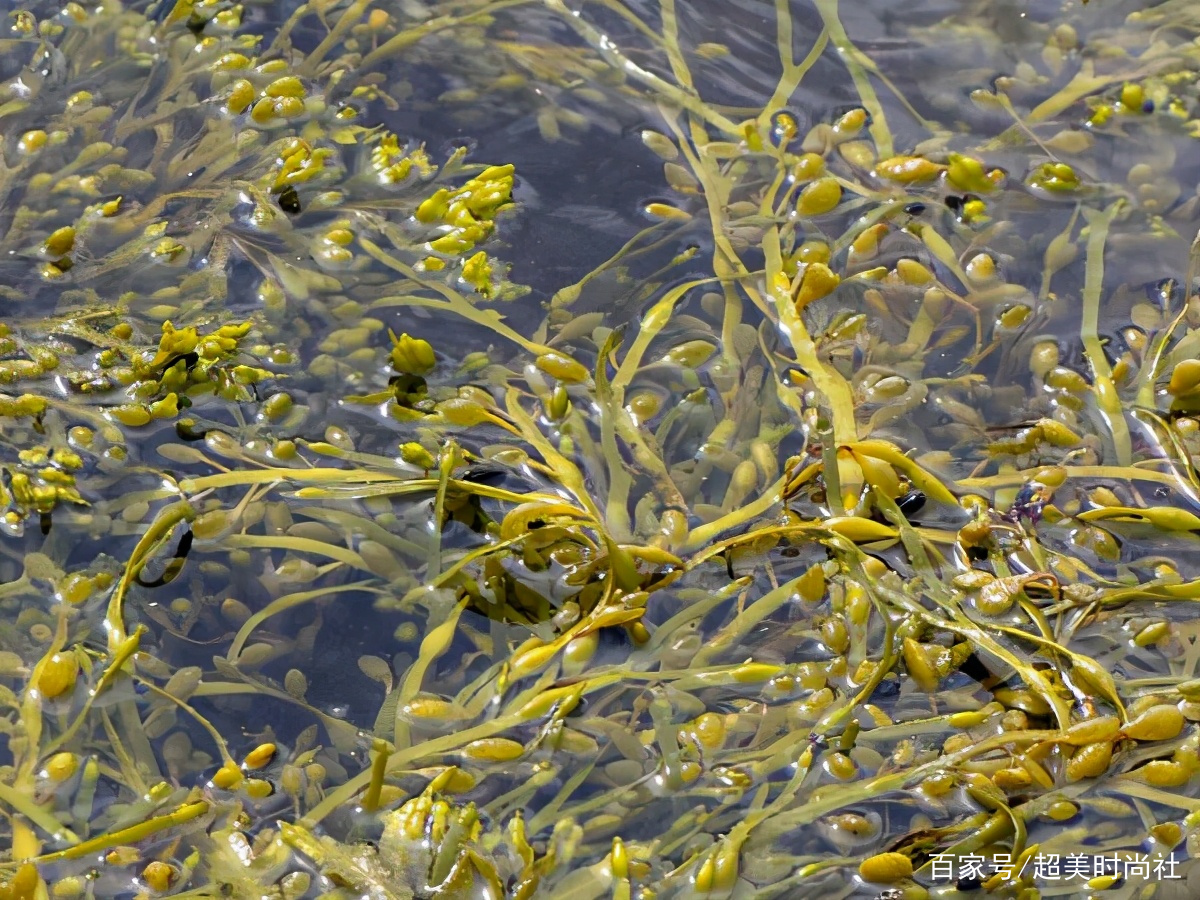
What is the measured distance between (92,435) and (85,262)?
0.22 m

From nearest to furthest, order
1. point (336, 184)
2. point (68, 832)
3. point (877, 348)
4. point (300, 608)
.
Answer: point (68, 832) → point (300, 608) → point (877, 348) → point (336, 184)

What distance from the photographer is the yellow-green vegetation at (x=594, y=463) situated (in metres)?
0.96

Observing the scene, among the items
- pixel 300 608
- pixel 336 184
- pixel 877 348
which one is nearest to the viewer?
pixel 300 608

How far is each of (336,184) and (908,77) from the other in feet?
2.26

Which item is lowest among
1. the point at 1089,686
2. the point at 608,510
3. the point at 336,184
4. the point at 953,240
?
the point at 1089,686

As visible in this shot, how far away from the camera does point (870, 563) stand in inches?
41.7

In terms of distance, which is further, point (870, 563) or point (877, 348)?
point (877, 348)

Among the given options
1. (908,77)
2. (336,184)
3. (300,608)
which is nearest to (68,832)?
(300,608)

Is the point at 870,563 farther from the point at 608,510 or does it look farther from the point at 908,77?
the point at 908,77

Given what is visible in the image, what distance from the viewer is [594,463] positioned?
112 centimetres

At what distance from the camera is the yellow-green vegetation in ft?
3.15

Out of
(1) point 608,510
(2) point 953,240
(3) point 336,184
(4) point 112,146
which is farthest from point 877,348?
(4) point 112,146

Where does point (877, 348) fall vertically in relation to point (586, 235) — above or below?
below

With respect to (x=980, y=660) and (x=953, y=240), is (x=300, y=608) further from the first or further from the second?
(x=953, y=240)
